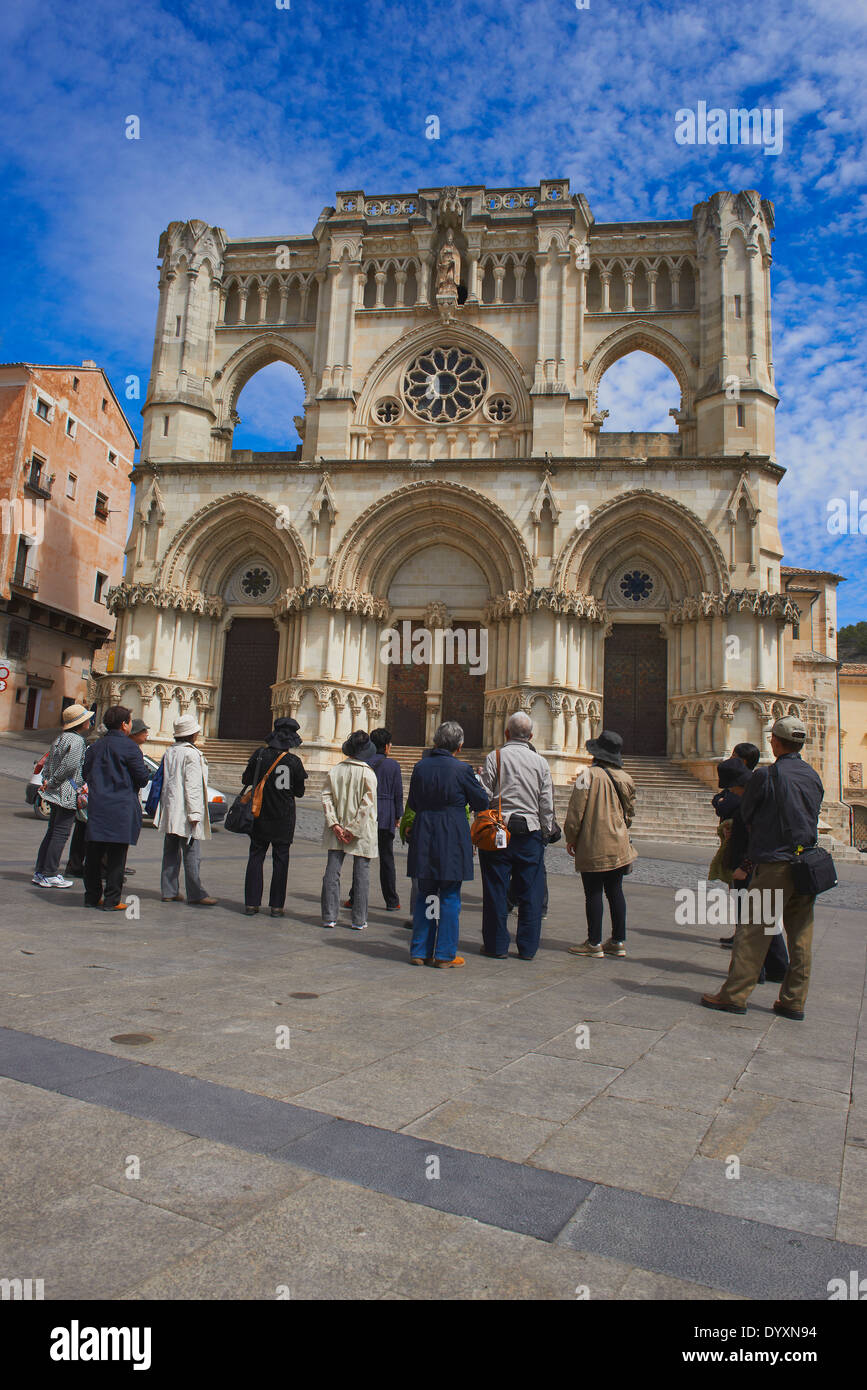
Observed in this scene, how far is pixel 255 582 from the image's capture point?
25.3m

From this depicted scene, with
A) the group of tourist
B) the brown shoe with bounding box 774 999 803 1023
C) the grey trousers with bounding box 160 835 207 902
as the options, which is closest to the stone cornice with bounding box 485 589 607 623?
the group of tourist

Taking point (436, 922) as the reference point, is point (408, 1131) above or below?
below

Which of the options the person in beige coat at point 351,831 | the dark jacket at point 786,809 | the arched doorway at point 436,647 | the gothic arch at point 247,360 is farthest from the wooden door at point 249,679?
the dark jacket at point 786,809

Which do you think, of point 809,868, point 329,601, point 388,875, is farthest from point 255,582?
point 809,868

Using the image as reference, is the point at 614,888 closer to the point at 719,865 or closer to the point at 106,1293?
the point at 719,865

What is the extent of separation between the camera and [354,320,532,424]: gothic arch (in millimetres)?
24797

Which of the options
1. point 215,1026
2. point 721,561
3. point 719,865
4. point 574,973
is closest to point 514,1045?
point 215,1026

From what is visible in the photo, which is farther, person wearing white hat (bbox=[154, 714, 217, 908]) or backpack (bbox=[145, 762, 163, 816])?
backpack (bbox=[145, 762, 163, 816])

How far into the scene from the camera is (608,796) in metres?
7.38

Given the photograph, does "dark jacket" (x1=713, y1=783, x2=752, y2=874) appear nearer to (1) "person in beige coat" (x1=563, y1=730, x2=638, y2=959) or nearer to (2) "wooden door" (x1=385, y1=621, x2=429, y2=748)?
(1) "person in beige coat" (x1=563, y1=730, x2=638, y2=959)

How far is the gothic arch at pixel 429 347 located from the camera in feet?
81.4

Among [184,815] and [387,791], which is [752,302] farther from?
[184,815]

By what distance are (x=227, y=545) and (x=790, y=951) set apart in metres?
21.7
